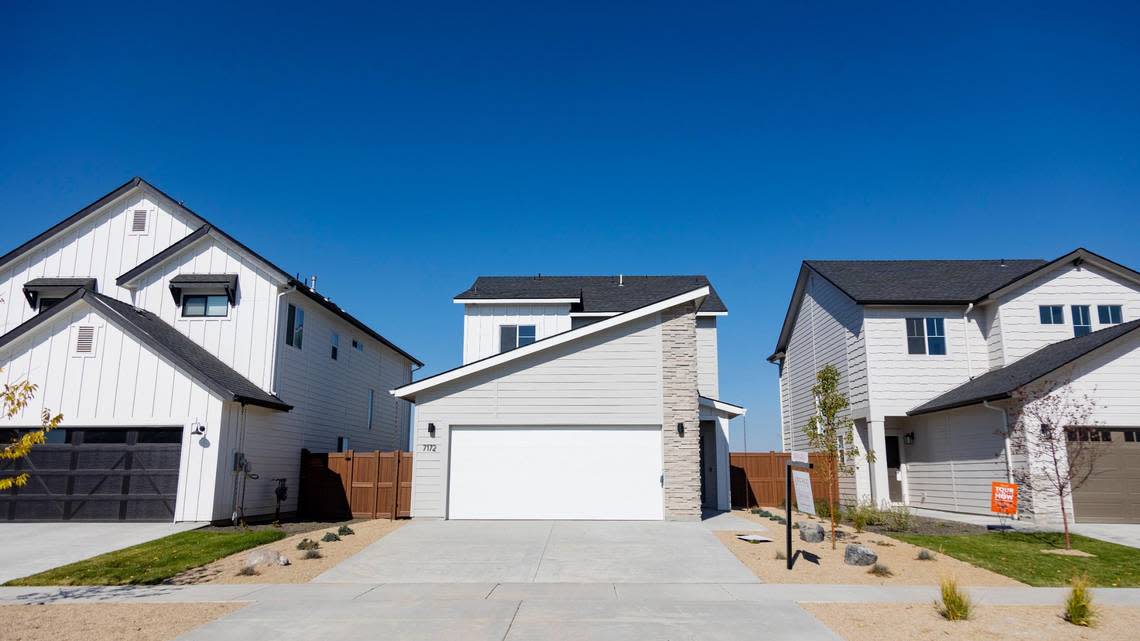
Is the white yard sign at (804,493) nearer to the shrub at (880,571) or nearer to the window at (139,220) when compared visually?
the shrub at (880,571)

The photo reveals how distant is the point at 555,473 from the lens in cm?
1809

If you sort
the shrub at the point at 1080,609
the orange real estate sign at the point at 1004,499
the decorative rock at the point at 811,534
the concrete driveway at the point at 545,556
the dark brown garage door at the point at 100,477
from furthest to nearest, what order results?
the dark brown garage door at the point at 100,477, the orange real estate sign at the point at 1004,499, the decorative rock at the point at 811,534, the concrete driveway at the point at 545,556, the shrub at the point at 1080,609

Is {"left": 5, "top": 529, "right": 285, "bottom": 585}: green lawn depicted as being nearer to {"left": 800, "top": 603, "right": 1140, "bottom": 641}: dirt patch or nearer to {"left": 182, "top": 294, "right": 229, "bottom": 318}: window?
{"left": 182, "top": 294, "right": 229, "bottom": 318}: window

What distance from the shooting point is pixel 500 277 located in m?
29.5

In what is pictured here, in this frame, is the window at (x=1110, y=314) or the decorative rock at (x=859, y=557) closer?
the decorative rock at (x=859, y=557)

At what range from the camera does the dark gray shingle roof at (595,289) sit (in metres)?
27.1

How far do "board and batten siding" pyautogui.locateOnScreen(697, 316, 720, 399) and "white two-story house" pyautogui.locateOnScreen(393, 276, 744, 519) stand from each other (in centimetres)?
800

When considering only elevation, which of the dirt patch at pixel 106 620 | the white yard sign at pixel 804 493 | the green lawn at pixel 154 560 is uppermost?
the white yard sign at pixel 804 493

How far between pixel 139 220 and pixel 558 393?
1498cm

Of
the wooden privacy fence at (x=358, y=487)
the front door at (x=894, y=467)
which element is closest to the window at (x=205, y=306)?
the wooden privacy fence at (x=358, y=487)

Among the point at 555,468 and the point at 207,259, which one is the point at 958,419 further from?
the point at 207,259

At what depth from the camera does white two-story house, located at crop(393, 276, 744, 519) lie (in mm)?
17875

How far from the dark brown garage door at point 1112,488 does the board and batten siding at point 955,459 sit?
178 cm

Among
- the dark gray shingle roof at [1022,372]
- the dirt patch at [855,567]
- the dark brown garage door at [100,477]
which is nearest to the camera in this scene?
the dirt patch at [855,567]
